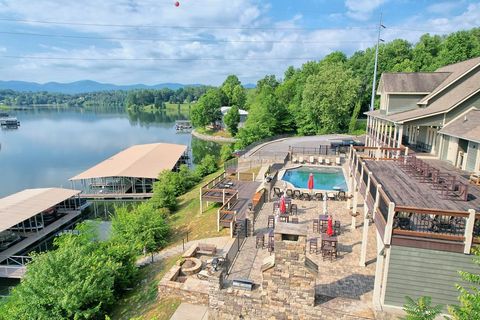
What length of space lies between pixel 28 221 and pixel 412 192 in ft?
83.6

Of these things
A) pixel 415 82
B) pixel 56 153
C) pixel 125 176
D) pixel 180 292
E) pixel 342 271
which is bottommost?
pixel 56 153

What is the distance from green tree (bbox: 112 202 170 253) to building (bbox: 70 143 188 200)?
12705mm

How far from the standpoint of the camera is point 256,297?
812cm

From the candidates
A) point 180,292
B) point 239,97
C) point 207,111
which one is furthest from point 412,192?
point 239,97

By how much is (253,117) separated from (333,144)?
1643cm

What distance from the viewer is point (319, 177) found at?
23.6m

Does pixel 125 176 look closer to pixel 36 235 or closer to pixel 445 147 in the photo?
pixel 36 235

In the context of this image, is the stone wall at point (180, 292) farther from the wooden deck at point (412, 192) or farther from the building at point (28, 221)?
the building at point (28, 221)

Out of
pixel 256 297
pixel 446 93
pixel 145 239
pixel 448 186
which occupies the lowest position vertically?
pixel 145 239

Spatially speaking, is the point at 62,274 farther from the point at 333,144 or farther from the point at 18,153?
the point at 18,153

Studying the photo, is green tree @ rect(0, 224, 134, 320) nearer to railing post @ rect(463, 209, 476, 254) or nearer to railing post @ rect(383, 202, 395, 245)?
railing post @ rect(383, 202, 395, 245)

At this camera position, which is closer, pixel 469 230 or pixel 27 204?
pixel 469 230

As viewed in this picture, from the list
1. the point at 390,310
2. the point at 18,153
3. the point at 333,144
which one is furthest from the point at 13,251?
the point at 18,153

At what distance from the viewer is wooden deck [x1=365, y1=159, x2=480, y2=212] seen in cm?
800
